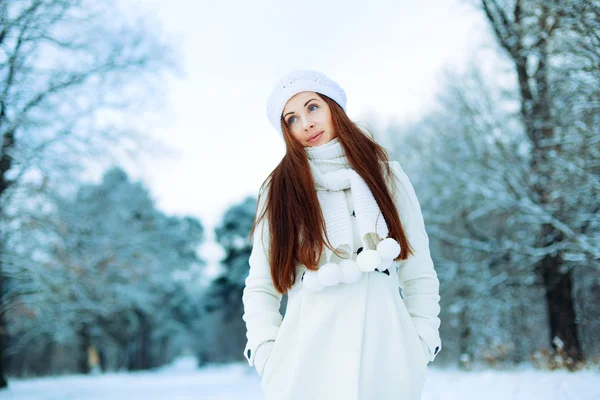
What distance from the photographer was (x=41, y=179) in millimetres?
7477

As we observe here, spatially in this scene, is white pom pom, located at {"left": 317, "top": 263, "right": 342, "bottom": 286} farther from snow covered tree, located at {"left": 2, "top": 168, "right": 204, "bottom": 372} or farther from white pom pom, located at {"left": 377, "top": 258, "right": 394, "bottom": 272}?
snow covered tree, located at {"left": 2, "top": 168, "right": 204, "bottom": 372}

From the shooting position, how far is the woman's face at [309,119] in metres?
2.18

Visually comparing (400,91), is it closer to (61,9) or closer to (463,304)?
(463,304)

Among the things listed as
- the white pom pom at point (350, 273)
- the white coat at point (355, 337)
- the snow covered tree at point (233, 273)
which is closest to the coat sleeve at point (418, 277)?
the white coat at point (355, 337)

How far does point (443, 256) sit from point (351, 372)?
40.3ft

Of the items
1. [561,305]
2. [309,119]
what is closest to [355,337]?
[309,119]

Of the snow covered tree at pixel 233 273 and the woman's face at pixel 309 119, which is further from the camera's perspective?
the snow covered tree at pixel 233 273

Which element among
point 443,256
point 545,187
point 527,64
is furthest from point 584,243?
point 443,256

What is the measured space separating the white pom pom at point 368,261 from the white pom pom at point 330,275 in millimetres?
92

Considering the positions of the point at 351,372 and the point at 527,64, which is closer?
the point at 351,372

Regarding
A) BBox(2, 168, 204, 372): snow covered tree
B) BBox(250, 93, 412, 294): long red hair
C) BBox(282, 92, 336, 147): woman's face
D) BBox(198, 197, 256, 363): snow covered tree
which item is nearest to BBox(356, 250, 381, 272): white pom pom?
BBox(250, 93, 412, 294): long red hair

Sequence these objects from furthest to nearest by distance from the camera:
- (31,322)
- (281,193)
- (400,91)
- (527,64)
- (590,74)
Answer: (31,322), (400,91), (527,64), (590,74), (281,193)

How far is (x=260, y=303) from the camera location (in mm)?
1958

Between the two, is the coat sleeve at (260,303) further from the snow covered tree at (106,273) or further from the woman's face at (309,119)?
the snow covered tree at (106,273)
